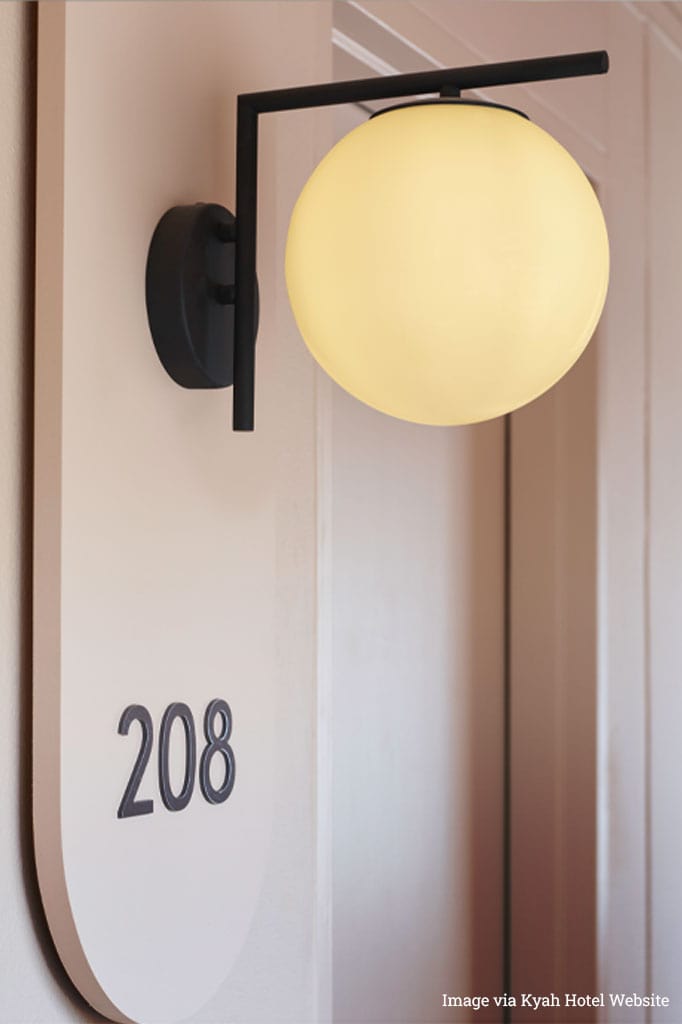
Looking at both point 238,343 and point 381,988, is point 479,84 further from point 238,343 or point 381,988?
point 381,988

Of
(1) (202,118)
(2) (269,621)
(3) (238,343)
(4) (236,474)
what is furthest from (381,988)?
(1) (202,118)

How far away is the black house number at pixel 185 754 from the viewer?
2.77ft

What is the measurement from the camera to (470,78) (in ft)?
2.63

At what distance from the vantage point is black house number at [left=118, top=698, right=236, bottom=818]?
2.77 feet

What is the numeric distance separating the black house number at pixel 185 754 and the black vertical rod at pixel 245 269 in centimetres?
23

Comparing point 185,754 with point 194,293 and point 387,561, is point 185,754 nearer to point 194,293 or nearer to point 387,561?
point 194,293

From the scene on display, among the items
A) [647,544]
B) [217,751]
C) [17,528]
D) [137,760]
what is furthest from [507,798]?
[17,528]

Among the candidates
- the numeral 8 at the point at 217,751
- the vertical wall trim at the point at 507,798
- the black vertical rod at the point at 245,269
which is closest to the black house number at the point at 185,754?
the numeral 8 at the point at 217,751

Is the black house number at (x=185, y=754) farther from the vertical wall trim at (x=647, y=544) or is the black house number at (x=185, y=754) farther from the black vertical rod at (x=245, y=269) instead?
the vertical wall trim at (x=647, y=544)

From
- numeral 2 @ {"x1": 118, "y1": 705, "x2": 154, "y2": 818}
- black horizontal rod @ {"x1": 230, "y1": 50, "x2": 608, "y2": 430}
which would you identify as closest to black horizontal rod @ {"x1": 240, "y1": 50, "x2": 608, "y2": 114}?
black horizontal rod @ {"x1": 230, "y1": 50, "x2": 608, "y2": 430}

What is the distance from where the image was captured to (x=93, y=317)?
81 centimetres

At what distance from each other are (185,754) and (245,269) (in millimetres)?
391

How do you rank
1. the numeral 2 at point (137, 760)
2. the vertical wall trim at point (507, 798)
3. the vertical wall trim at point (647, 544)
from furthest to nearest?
the vertical wall trim at point (647, 544)
the vertical wall trim at point (507, 798)
the numeral 2 at point (137, 760)

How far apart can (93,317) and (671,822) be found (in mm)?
1873
